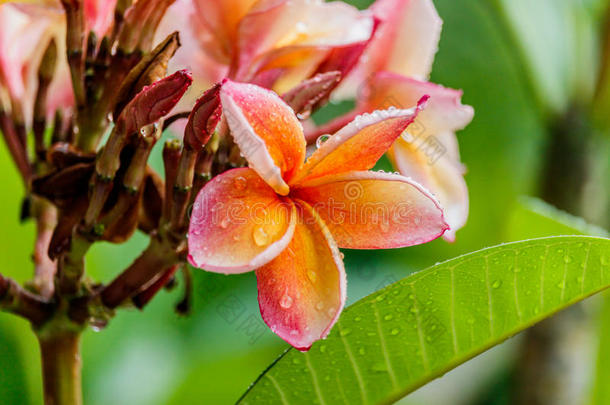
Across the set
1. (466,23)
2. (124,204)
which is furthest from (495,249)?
(466,23)

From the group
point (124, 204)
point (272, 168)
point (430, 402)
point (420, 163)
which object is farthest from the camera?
point (430, 402)

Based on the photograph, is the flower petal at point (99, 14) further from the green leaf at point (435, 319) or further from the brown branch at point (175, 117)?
the green leaf at point (435, 319)

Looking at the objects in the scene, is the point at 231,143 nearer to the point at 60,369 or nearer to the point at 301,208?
the point at 301,208

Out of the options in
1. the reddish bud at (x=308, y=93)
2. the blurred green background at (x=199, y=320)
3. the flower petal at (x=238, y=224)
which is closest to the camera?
the flower petal at (x=238, y=224)

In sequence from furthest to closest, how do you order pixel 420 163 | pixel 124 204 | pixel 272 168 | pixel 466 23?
pixel 466 23 < pixel 420 163 < pixel 124 204 < pixel 272 168

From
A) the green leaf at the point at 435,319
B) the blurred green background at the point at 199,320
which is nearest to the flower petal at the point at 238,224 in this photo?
the green leaf at the point at 435,319

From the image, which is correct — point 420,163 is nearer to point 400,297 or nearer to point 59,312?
point 400,297

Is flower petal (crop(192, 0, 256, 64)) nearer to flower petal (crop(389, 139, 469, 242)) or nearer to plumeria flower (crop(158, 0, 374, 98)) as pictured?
plumeria flower (crop(158, 0, 374, 98))
